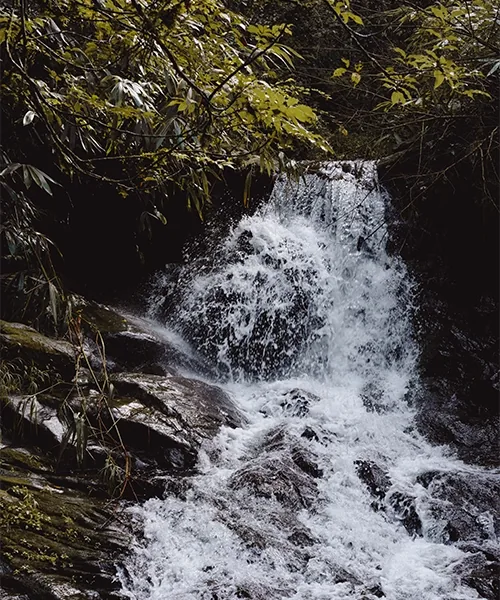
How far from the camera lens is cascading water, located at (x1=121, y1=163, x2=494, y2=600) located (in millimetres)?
3916

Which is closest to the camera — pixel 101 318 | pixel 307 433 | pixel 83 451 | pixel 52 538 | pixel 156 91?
pixel 83 451

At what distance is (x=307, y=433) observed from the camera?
5.72 m

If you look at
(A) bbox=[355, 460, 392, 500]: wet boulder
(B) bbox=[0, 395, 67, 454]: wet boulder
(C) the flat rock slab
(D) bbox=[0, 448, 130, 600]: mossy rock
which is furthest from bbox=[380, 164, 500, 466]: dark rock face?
(B) bbox=[0, 395, 67, 454]: wet boulder

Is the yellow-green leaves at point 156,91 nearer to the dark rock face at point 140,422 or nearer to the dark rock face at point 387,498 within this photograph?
the dark rock face at point 140,422

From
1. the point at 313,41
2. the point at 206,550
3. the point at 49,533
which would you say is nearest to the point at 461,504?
the point at 206,550

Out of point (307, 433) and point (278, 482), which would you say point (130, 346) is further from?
point (278, 482)

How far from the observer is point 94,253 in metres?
9.30

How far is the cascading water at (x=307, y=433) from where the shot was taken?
12.8 feet

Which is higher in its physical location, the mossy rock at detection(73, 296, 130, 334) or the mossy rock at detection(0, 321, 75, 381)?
the mossy rock at detection(73, 296, 130, 334)

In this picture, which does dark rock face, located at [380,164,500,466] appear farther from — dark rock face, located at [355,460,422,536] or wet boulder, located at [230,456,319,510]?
wet boulder, located at [230,456,319,510]

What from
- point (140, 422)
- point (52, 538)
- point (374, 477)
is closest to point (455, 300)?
point (374, 477)

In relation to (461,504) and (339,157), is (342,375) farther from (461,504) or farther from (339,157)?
(339,157)

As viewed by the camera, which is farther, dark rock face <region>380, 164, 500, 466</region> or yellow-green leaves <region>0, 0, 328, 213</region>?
dark rock face <region>380, 164, 500, 466</region>

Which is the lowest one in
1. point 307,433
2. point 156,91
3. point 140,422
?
point 140,422
